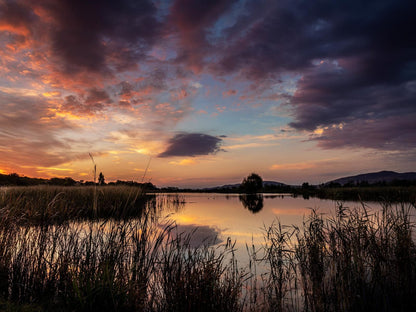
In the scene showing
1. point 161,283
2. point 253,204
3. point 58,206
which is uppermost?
point 58,206

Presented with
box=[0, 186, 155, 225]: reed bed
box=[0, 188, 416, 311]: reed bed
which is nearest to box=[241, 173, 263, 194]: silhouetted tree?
box=[0, 186, 155, 225]: reed bed

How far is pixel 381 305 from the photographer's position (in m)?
5.04

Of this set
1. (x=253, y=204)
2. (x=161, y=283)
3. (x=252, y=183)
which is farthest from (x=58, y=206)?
(x=252, y=183)

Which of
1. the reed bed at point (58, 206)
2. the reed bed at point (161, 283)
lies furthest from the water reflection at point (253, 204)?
the reed bed at point (161, 283)

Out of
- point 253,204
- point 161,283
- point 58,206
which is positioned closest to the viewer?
point 161,283

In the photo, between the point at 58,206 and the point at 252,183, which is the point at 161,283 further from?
the point at 252,183

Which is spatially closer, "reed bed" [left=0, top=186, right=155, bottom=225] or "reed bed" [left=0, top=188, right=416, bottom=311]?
"reed bed" [left=0, top=188, right=416, bottom=311]

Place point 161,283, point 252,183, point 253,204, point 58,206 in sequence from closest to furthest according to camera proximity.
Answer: point 161,283, point 58,206, point 253,204, point 252,183

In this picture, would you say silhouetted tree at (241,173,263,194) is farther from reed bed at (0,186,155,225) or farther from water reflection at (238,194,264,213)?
reed bed at (0,186,155,225)

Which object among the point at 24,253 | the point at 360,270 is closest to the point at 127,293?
the point at 24,253

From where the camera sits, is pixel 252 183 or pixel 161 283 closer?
pixel 161 283

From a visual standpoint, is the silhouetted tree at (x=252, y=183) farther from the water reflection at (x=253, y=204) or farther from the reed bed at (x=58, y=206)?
the reed bed at (x=58, y=206)

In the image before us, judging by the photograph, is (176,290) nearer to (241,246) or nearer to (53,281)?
(53,281)

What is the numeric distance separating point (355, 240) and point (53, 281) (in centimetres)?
689
